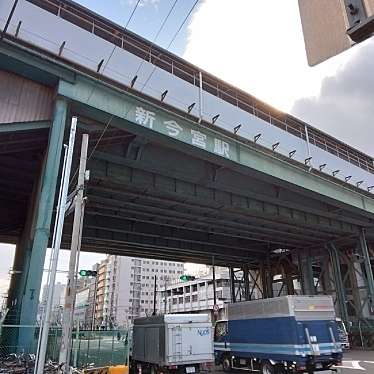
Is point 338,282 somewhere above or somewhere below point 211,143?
below

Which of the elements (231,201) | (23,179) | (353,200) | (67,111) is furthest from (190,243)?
(67,111)

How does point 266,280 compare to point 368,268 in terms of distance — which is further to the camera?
point 266,280

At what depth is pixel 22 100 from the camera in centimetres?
1405

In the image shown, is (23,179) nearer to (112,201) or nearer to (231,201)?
(112,201)

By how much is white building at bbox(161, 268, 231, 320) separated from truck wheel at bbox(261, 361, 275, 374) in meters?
68.9

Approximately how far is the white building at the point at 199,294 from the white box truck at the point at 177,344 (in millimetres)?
68027

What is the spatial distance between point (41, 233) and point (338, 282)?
30.4m

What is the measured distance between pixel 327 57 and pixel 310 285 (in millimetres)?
39522

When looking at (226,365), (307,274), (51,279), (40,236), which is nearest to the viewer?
(51,279)

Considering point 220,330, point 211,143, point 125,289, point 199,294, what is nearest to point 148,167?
point 211,143

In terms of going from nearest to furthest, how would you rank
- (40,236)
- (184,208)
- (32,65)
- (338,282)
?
(40,236)
(32,65)
(184,208)
(338,282)

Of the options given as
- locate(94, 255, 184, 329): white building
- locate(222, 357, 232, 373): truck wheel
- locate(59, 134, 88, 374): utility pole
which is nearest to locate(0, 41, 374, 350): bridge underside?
locate(59, 134, 88, 374): utility pole

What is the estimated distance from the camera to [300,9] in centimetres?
193

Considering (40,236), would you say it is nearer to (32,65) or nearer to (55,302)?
(55,302)
